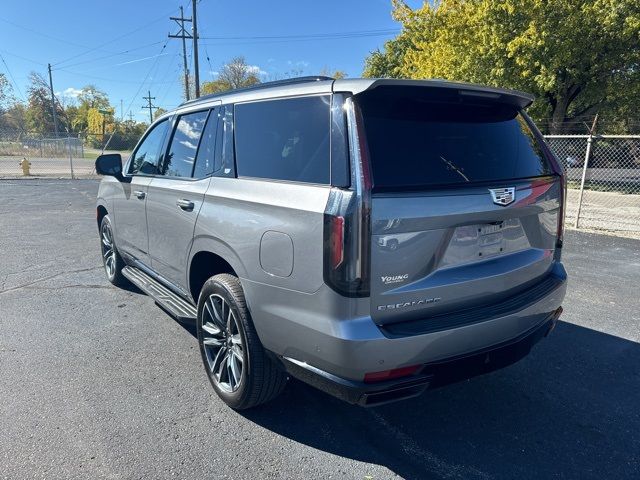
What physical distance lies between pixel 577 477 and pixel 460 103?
6.88ft

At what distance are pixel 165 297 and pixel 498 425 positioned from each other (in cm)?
267

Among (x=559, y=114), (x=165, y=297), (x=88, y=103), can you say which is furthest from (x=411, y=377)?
(x=88, y=103)

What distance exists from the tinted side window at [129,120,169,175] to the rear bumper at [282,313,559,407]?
8.39ft

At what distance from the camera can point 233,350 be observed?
290cm

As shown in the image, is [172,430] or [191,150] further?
[191,150]

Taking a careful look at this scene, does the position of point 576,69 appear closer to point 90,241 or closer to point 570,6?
point 570,6

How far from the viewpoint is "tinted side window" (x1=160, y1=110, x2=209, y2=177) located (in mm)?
3434

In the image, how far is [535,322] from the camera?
271 cm

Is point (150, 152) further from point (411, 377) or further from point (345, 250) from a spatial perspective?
point (411, 377)

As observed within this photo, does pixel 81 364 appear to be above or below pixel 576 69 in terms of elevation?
below

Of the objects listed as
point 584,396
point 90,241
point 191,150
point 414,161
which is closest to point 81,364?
point 191,150

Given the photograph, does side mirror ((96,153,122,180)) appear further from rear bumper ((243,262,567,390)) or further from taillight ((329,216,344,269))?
taillight ((329,216,344,269))

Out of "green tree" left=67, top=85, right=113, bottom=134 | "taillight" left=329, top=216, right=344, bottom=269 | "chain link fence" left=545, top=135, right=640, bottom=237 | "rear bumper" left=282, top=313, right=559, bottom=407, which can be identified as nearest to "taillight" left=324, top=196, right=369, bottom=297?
"taillight" left=329, top=216, right=344, bottom=269

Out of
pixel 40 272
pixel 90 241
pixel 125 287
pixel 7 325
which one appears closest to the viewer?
pixel 7 325
